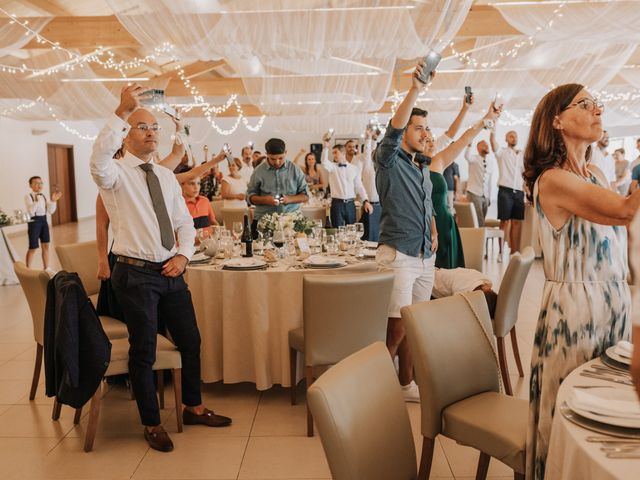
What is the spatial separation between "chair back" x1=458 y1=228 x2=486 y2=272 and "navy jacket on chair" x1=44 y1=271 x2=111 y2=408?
2.96 metres

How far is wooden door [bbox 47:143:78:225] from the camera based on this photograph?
1738 cm

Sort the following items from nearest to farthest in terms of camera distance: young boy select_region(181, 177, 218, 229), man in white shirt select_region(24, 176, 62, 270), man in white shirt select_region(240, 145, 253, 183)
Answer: young boy select_region(181, 177, 218, 229) < man in white shirt select_region(24, 176, 62, 270) < man in white shirt select_region(240, 145, 253, 183)

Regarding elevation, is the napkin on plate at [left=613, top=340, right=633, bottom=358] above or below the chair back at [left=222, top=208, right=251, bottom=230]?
above

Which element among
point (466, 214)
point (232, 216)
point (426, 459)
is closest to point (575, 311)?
point (426, 459)

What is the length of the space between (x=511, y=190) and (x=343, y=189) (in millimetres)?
2512

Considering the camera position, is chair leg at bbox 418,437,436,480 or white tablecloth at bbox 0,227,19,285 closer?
chair leg at bbox 418,437,436,480

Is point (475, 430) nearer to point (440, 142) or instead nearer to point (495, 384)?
point (495, 384)

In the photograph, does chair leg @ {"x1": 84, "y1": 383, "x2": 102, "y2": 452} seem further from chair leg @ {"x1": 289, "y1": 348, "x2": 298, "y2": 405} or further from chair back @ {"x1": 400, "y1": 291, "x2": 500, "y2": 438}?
chair back @ {"x1": 400, "y1": 291, "x2": 500, "y2": 438}

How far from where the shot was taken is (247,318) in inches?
153

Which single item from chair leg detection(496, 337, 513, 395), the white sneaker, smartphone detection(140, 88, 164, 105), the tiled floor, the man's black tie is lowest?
the tiled floor

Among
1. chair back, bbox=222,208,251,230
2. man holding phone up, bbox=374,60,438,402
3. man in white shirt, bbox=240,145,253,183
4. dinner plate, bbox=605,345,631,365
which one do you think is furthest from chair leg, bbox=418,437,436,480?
man in white shirt, bbox=240,145,253,183

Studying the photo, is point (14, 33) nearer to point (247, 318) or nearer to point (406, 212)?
point (247, 318)

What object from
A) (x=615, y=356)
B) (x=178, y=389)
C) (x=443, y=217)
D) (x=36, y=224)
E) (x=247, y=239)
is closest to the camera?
(x=615, y=356)

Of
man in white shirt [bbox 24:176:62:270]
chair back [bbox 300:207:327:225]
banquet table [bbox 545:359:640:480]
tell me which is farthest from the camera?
chair back [bbox 300:207:327:225]
